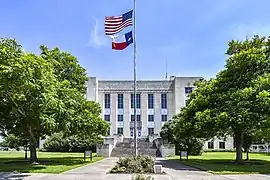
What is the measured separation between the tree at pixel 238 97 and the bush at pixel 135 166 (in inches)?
254

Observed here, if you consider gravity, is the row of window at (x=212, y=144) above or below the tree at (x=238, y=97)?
below

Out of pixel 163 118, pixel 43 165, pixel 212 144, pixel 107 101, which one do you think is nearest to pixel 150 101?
pixel 163 118

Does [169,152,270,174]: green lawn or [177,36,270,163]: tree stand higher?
[177,36,270,163]: tree

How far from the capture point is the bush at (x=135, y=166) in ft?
65.8

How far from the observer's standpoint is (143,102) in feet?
219

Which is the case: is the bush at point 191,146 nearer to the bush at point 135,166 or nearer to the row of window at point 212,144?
the row of window at point 212,144

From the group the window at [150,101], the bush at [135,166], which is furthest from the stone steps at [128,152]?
the bush at [135,166]

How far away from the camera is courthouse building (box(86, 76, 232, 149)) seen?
66688 millimetres

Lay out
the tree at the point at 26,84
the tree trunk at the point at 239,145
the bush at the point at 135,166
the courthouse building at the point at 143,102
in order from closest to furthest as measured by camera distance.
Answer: the tree at the point at 26,84, the bush at the point at 135,166, the tree trunk at the point at 239,145, the courthouse building at the point at 143,102

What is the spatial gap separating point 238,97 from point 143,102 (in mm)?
41831

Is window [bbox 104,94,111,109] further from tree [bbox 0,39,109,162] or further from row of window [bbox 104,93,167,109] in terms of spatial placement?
tree [bbox 0,39,109,162]

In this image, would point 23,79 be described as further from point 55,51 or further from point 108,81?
point 108,81

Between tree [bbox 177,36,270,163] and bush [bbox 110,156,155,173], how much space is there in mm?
6463

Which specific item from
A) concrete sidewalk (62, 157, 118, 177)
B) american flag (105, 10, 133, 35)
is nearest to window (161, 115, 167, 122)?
concrete sidewalk (62, 157, 118, 177)
